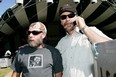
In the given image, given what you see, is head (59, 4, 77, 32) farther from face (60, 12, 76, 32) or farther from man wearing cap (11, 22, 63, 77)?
man wearing cap (11, 22, 63, 77)

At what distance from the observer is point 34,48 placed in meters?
2.90

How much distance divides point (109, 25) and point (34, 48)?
15.2m

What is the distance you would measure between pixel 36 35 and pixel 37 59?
252 millimetres

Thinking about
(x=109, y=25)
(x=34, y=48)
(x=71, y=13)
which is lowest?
(x=34, y=48)

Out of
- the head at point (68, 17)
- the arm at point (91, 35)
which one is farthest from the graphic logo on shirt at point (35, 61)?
the arm at point (91, 35)

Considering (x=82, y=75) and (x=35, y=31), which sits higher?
(x=35, y=31)

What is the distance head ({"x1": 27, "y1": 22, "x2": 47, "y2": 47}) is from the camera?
2.89 meters

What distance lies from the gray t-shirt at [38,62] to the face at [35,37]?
6cm

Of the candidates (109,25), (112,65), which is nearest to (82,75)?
(112,65)

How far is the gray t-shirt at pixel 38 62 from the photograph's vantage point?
281 cm

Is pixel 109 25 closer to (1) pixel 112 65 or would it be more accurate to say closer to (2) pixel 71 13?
(2) pixel 71 13

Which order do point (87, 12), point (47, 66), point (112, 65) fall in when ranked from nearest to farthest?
point (112, 65) → point (47, 66) → point (87, 12)

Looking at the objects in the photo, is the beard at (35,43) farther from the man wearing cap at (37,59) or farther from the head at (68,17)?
the head at (68,17)

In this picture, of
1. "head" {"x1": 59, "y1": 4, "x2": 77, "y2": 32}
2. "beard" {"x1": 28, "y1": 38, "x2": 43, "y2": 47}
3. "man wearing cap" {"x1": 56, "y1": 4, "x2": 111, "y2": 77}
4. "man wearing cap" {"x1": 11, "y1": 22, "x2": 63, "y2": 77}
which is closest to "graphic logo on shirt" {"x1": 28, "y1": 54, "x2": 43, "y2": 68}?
"man wearing cap" {"x1": 11, "y1": 22, "x2": 63, "y2": 77}
